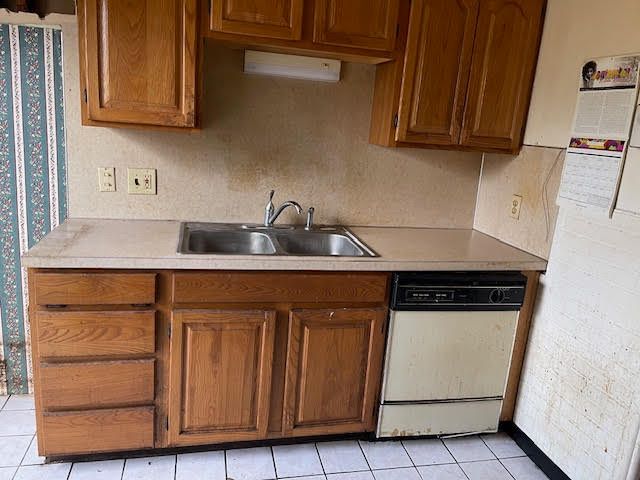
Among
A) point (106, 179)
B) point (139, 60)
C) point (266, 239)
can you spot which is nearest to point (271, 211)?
point (266, 239)

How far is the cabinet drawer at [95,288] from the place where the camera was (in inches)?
66.7

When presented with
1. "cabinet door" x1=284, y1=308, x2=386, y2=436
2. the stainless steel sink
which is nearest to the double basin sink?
the stainless steel sink

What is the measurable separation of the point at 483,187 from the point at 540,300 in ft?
2.38

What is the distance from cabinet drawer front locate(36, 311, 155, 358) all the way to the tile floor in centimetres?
49

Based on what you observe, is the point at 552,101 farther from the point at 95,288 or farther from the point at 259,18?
the point at 95,288

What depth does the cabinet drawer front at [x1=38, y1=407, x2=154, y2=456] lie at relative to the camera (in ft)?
5.99

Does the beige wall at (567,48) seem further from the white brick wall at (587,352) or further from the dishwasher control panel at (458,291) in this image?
the dishwasher control panel at (458,291)

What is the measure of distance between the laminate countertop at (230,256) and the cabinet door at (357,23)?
862 millimetres

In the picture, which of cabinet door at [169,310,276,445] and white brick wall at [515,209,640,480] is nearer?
white brick wall at [515,209,640,480]

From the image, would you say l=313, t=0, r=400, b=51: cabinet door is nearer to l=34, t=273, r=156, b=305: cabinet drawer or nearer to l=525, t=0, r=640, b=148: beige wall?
l=525, t=0, r=640, b=148: beige wall

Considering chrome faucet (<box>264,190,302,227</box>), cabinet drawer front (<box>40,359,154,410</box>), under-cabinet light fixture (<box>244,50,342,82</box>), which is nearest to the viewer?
cabinet drawer front (<box>40,359,154,410</box>)

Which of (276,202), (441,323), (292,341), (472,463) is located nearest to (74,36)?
(276,202)

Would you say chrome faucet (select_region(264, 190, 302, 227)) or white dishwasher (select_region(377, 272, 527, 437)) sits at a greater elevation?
chrome faucet (select_region(264, 190, 302, 227))

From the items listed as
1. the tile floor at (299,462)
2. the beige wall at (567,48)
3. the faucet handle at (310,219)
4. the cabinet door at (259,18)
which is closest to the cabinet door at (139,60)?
the cabinet door at (259,18)
